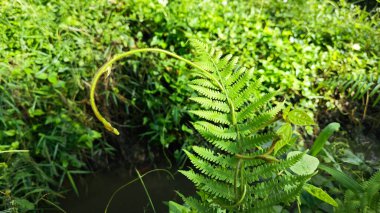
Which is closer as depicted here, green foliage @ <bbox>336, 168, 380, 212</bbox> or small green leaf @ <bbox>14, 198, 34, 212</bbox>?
green foliage @ <bbox>336, 168, 380, 212</bbox>

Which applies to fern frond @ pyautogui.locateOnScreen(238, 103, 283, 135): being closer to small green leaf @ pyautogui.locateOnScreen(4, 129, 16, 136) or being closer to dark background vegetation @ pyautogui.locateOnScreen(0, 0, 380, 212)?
dark background vegetation @ pyautogui.locateOnScreen(0, 0, 380, 212)

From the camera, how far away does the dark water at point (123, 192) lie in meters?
2.67

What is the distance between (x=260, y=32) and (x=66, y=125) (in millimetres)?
1651

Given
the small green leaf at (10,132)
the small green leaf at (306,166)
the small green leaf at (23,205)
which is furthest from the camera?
the small green leaf at (10,132)

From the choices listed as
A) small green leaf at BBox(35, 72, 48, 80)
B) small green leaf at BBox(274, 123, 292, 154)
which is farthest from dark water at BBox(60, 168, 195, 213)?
small green leaf at BBox(274, 123, 292, 154)

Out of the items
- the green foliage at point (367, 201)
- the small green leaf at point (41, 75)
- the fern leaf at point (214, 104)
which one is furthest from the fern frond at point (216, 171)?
the small green leaf at point (41, 75)

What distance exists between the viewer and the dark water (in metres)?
2.67

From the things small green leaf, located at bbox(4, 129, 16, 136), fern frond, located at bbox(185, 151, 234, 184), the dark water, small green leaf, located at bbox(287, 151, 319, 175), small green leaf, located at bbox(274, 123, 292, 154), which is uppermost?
small green leaf, located at bbox(274, 123, 292, 154)

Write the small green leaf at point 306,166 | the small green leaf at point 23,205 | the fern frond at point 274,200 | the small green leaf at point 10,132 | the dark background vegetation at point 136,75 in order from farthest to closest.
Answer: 1. the dark background vegetation at point 136,75
2. the small green leaf at point 10,132
3. the small green leaf at point 23,205
4. the small green leaf at point 306,166
5. the fern frond at point 274,200

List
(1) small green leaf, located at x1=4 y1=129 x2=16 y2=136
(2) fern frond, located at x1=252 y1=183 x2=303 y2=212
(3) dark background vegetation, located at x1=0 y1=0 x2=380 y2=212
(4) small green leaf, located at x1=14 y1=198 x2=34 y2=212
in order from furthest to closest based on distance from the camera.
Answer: (3) dark background vegetation, located at x1=0 y1=0 x2=380 y2=212
(1) small green leaf, located at x1=4 y1=129 x2=16 y2=136
(4) small green leaf, located at x1=14 y1=198 x2=34 y2=212
(2) fern frond, located at x1=252 y1=183 x2=303 y2=212

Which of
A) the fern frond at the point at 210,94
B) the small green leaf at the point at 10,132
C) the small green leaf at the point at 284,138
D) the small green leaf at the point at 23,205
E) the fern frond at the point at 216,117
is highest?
the fern frond at the point at 210,94

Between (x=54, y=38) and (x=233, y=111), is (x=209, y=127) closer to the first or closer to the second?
(x=233, y=111)

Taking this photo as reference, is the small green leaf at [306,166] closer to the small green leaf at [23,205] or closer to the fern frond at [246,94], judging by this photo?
the fern frond at [246,94]

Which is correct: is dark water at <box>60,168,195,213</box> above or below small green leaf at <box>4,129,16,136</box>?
below
